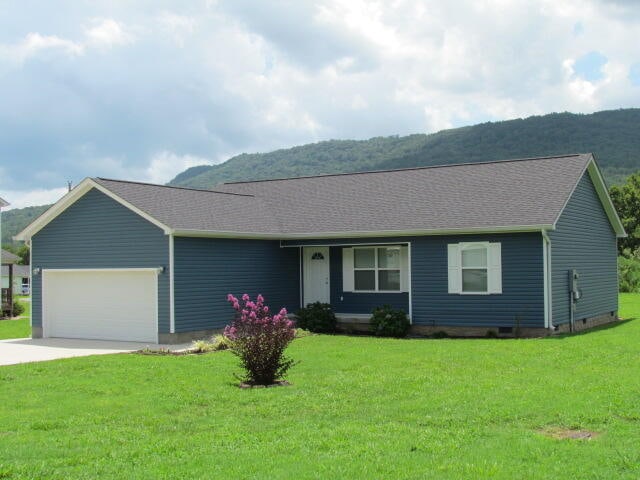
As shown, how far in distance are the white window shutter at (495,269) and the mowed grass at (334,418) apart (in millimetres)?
4620

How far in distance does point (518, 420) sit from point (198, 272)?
12442mm

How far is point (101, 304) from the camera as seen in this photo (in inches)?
856

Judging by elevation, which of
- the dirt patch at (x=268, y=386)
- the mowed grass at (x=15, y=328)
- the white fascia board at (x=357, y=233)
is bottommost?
the mowed grass at (x=15, y=328)

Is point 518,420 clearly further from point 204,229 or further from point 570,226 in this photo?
point 570,226

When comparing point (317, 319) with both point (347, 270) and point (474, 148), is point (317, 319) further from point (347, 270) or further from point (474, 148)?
point (474, 148)

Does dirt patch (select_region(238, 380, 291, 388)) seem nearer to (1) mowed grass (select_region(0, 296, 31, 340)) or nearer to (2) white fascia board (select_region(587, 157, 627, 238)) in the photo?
(1) mowed grass (select_region(0, 296, 31, 340))

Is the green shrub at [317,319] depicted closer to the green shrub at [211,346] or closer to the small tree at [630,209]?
the green shrub at [211,346]

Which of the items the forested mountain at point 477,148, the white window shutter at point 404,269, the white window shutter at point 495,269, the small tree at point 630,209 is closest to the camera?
the white window shutter at point 495,269

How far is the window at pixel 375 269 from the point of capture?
22.8 metres

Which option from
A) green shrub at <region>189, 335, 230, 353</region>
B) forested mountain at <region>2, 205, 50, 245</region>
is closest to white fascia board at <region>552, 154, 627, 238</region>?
green shrub at <region>189, 335, 230, 353</region>

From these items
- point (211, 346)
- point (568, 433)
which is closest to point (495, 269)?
point (211, 346)

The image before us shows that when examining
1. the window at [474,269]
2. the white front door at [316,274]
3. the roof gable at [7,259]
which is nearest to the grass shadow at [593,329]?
the window at [474,269]

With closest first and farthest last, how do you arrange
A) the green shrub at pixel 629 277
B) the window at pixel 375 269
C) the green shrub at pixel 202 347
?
the green shrub at pixel 202 347, the window at pixel 375 269, the green shrub at pixel 629 277

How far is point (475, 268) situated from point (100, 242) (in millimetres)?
9713
